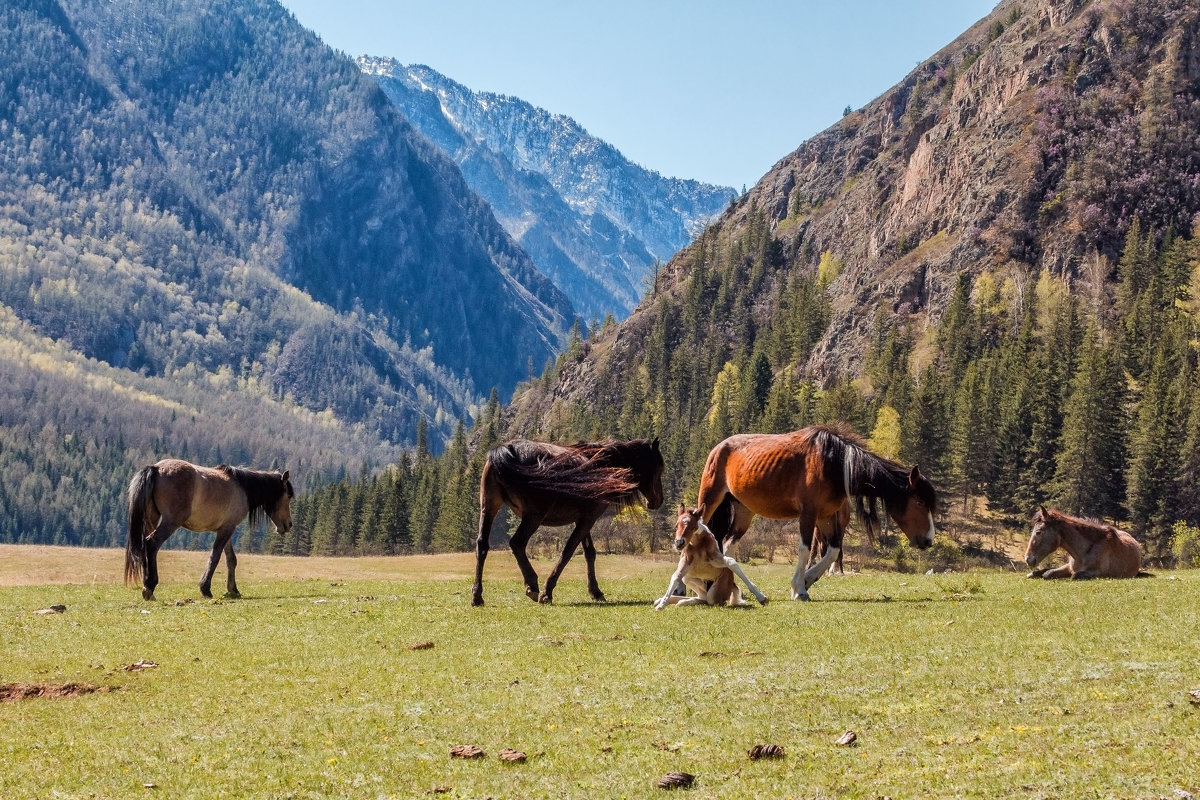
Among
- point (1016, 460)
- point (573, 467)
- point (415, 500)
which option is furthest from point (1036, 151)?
point (573, 467)

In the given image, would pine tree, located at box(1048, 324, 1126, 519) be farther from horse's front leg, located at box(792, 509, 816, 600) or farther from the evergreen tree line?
horse's front leg, located at box(792, 509, 816, 600)

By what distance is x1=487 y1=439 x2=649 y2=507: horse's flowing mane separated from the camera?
2452 cm

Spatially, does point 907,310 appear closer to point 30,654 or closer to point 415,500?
point 415,500

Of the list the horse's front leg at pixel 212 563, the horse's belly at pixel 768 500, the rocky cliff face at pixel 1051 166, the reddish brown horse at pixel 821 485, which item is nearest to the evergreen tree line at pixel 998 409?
the rocky cliff face at pixel 1051 166

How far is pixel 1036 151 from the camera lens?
160 meters

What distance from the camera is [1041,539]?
29.6 meters

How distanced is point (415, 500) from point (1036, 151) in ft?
345

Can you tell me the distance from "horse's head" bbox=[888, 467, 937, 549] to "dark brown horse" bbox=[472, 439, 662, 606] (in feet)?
19.3

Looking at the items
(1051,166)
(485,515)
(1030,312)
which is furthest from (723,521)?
(1051,166)

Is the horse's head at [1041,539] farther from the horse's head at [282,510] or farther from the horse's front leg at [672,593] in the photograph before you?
the horse's head at [282,510]

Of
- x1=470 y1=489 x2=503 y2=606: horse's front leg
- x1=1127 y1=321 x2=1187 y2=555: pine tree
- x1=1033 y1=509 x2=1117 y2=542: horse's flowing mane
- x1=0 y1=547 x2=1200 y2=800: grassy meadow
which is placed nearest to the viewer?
x1=0 y1=547 x2=1200 y2=800: grassy meadow

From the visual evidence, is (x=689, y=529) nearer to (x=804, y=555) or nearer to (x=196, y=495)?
(x=804, y=555)

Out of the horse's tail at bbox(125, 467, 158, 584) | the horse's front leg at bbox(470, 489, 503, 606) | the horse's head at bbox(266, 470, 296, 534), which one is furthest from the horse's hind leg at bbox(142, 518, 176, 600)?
the horse's front leg at bbox(470, 489, 503, 606)

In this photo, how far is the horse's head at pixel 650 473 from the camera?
2598 centimetres
